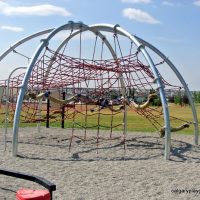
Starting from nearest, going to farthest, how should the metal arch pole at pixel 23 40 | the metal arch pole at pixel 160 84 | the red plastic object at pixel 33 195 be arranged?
the red plastic object at pixel 33 195 → the metal arch pole at pixel 160 84 → the metal arch pole at pixel 23 40

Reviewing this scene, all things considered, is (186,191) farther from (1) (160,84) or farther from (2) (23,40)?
(2) (23,40)

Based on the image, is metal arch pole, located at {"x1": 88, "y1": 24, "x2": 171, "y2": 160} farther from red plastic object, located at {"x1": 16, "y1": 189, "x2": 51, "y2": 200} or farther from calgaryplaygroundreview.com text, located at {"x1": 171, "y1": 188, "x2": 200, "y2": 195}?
red plastic object, located at {"x1": 16, "y1": 189, "x2": 51, "y2": 200}

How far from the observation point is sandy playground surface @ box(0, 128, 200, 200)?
229 inches

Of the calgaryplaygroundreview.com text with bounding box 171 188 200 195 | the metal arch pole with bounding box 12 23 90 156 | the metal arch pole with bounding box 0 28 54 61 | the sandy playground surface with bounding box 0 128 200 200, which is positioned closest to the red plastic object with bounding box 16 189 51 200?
the sandy playground surface with bounding box 0 128 200 200

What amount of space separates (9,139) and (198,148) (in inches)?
200

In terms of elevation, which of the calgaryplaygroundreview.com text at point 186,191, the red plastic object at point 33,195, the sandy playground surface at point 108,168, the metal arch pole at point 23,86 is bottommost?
the calgaryplaygroundreview.com text at point 186,191

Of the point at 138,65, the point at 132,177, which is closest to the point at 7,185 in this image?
the point at 132,177

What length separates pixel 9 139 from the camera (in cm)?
1183

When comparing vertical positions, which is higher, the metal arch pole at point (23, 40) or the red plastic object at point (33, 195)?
the metal arch pole at point (23, 40)

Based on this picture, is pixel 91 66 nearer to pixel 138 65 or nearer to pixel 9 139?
pixel 138 65

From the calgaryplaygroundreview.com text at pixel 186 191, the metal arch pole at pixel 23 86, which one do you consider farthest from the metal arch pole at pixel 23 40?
the calgaryplaygroundreview.com text at pixel 186 191

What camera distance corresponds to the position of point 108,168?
24.6 ft

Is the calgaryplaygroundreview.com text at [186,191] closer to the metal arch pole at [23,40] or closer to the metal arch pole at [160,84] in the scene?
the metal arch pole at [160,84]

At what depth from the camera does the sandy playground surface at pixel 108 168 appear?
582cm
